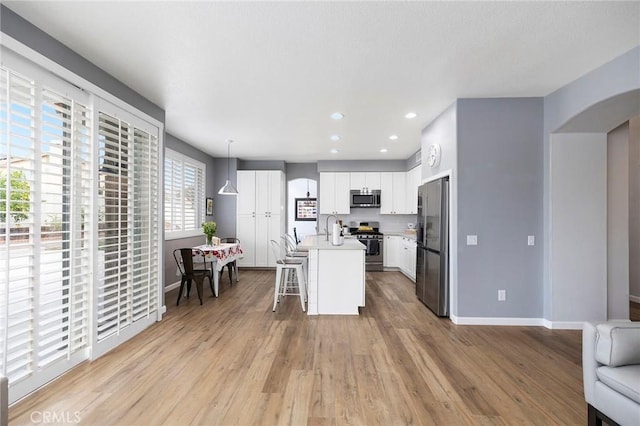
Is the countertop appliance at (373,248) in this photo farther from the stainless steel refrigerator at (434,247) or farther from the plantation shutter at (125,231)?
the plantation shutter at (125,231)

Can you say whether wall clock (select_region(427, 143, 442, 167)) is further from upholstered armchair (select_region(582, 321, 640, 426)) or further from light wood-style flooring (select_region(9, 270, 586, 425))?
upholstered armchair (select_region(582, 321, 640, 426))

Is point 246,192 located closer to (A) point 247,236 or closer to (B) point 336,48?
(A) point 247,236

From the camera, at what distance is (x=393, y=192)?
702 cm

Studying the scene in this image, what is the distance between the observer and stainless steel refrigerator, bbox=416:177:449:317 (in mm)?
3693

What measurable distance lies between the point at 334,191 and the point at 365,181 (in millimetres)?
790

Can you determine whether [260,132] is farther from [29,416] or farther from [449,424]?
Result: [449,424]

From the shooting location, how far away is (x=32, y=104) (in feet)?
6.88

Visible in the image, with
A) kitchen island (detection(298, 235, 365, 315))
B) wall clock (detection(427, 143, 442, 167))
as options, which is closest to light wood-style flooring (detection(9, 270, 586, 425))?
kitchen island (detection(298, 235, 365, 315))

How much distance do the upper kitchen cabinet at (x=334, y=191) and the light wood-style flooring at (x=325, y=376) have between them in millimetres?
3734


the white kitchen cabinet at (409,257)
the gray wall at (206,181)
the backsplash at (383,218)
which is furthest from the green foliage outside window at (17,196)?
the backsplash at (383,218)

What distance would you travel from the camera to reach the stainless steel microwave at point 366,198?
7.01m

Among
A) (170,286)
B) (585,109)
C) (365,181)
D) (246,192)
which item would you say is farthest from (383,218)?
(170,286)

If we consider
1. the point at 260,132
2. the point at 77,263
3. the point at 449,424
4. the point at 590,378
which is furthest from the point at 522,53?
the point at 77,263

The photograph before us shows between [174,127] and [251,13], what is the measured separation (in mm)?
3251
